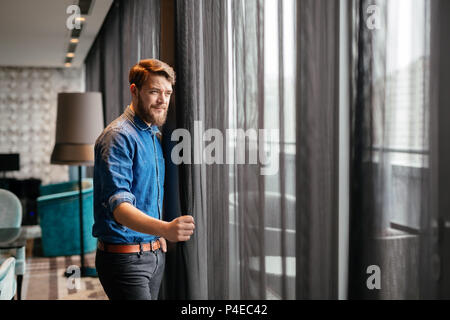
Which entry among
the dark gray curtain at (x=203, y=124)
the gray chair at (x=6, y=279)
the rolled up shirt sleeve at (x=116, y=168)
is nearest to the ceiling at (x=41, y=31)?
the dark gray curtain at (x=203, y=124)

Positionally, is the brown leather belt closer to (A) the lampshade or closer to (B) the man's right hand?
(B) the man's right hand

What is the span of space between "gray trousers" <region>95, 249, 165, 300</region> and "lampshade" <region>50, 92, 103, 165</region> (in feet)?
7.10

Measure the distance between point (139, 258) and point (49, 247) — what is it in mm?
4085

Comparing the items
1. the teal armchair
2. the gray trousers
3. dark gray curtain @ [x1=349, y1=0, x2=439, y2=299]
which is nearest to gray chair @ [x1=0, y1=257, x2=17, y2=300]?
the gray trousers

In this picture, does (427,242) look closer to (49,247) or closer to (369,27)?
(369,27)

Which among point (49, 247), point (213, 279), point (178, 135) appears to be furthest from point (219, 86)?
point (49, 247)

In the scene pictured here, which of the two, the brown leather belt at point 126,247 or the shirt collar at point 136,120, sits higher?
the shirt collar at point 136,120

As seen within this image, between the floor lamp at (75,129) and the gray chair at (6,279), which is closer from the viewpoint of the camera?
the gray chair at (6,279)

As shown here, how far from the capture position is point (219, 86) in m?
2.04

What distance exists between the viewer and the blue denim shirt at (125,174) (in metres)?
1.59

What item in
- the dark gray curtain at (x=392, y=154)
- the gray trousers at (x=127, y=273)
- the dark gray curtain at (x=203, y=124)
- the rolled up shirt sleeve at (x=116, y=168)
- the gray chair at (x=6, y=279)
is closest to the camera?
the dark gray curtain at (x=392, y=154)

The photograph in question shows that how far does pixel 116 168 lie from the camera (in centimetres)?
161

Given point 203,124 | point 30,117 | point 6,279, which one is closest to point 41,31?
point 30,117

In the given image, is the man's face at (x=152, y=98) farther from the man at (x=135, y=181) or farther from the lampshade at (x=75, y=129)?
the lampshade at (x=75, y=129)
